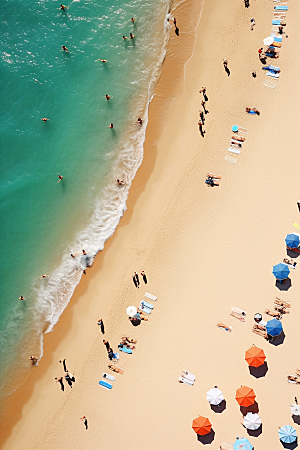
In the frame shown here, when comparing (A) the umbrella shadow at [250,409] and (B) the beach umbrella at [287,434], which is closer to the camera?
(B) the beach umbrella at [287,434]

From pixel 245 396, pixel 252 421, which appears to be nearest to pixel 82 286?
pixel 245 396

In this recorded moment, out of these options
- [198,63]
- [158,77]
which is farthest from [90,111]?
[198,63]

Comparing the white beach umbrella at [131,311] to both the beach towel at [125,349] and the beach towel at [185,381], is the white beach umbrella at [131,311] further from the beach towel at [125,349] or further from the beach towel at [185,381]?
the beach towel at [185,381]

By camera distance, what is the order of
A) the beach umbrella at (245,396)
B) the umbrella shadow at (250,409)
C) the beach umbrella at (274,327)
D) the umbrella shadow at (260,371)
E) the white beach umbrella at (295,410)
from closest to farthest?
the beach umbrella at (245,396) < the white beach umbrella at (295,410) < the beach umbrella at (274,327) < the umbrella shadow at (250,409) < the umbrella shadow at (260,371)

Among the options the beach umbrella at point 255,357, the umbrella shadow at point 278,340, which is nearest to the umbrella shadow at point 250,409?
the beach umbrella at point 255,357

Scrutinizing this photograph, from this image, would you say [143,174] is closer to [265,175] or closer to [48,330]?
[265,175]

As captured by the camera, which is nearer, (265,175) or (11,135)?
(265,175)
